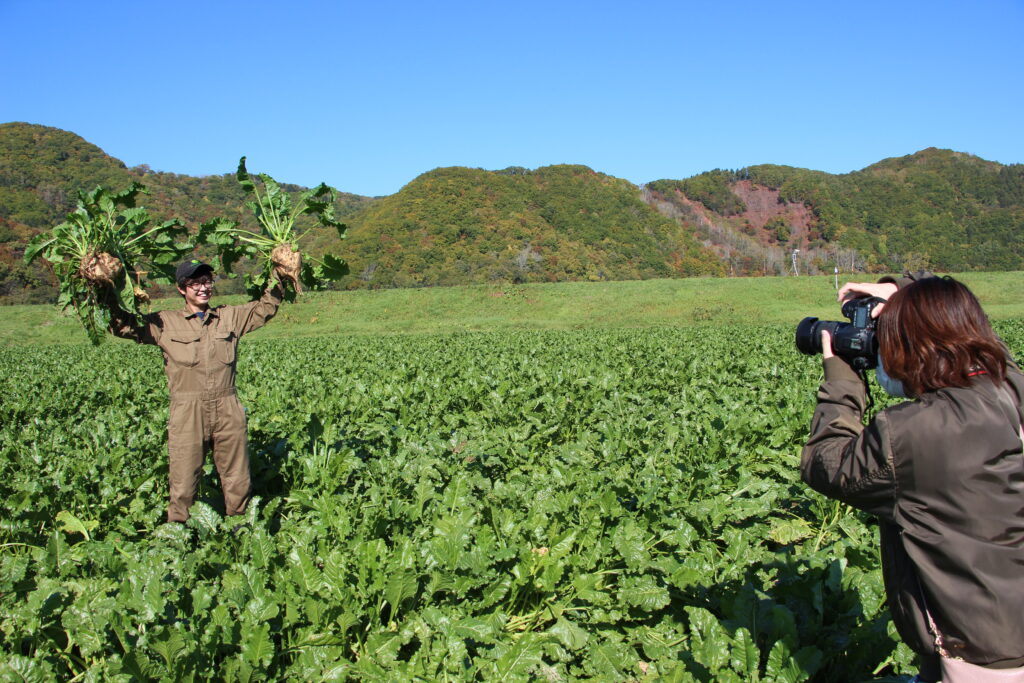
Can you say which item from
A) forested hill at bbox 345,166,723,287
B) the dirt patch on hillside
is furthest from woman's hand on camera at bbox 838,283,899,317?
the dirt patch on hillside

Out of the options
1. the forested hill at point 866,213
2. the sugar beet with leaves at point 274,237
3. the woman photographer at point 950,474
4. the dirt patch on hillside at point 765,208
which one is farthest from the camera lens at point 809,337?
the dirt patch on hillside at point 765,208

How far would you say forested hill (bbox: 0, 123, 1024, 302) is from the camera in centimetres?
6850

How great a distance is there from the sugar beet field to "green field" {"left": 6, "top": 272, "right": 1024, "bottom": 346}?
28.1 metres

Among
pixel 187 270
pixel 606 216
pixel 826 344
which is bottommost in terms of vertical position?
pixel 826 344

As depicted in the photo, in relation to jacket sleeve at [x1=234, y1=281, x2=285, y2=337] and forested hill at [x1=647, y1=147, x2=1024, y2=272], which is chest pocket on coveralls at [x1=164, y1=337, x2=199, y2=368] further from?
forested hill at [x1=647, y1=147, x2=1024, y2=272]

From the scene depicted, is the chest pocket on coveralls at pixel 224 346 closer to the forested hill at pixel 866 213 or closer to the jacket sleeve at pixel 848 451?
the jacket sleeve at pixel 848 451

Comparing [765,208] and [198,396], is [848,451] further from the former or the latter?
[765,208]

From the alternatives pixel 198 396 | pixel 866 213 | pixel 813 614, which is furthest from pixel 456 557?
pixel 866 213

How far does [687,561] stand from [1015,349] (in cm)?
A: 1557

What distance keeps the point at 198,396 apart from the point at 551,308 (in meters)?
35.1

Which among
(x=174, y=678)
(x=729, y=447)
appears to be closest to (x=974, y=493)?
(x=174, y=678)

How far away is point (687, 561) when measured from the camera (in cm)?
352

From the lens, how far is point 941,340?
5.53ft

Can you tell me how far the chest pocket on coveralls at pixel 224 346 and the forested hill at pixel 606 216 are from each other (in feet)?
159
